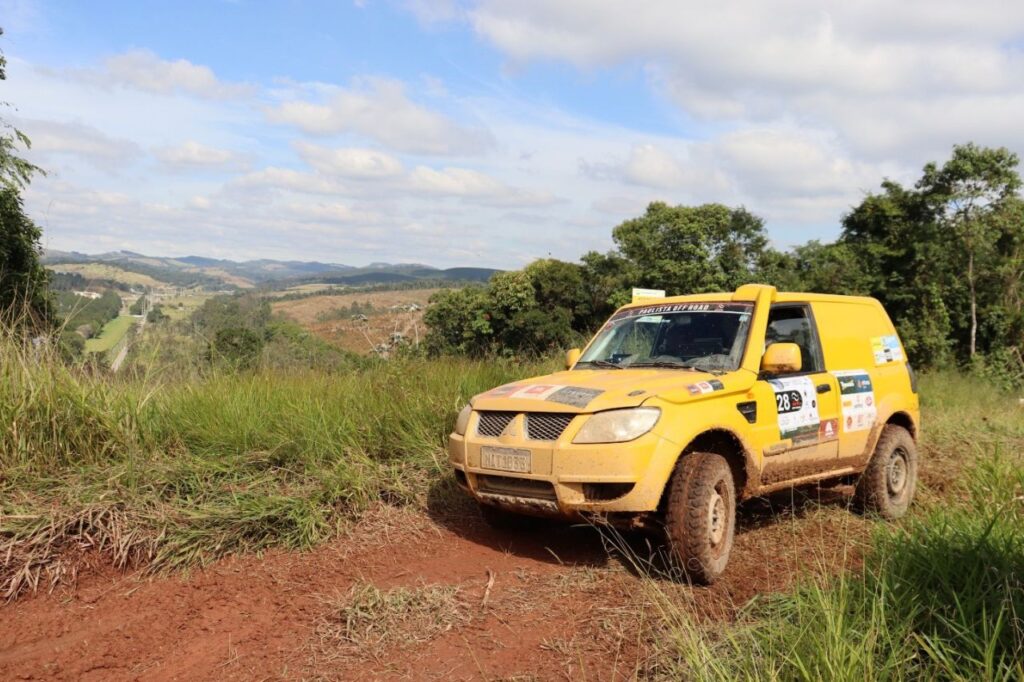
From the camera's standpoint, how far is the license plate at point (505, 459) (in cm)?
456

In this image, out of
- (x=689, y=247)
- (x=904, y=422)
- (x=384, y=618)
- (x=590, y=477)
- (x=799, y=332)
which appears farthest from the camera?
(x=689, y=247)

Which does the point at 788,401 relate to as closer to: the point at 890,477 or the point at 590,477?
the point at 890,477

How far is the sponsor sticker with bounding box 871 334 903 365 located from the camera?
20.9 feet

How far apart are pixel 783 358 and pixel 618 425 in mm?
1343

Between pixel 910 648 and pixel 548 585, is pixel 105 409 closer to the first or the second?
pixel 548 585

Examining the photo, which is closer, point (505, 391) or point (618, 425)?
point (618, 425)

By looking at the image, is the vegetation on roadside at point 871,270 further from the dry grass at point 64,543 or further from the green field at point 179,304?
the dry grass at point 64,543

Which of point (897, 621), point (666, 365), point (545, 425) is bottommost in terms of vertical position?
point (897, 621)

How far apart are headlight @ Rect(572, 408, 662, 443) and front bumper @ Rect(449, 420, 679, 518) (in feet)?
0.14

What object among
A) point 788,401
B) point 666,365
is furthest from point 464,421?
point 788,401

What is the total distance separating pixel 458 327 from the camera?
34.7m

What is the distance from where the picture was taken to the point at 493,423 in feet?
16.1

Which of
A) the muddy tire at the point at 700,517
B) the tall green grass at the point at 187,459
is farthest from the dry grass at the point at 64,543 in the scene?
the muddy tire at the point at 700,517

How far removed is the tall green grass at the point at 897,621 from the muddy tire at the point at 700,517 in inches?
14.9
